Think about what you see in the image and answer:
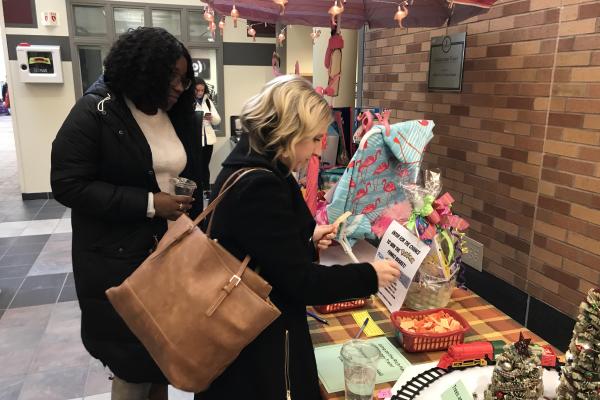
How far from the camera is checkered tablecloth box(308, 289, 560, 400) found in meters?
1.39

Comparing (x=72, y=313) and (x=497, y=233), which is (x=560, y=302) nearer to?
(x=497, y=233)

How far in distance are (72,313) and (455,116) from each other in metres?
2.94

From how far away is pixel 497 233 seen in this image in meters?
2.21

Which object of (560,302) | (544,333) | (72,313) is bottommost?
(72,313)

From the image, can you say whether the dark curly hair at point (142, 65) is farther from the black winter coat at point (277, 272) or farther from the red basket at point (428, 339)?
the red basket at point (428, 339)

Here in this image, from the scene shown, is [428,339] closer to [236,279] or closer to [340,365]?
[340,365]

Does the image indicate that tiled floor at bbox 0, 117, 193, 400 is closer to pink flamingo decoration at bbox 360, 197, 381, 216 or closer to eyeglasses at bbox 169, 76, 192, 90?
pink flamingo decoration at bbox 360, 197, 381, 216

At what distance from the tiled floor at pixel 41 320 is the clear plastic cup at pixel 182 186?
1.37 m

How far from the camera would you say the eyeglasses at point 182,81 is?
1.62m

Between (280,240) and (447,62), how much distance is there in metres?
1.82

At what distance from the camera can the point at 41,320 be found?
10.8ft

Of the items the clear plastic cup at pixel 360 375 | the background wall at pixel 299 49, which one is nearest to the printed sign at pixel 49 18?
the background wall at pixel 299 49

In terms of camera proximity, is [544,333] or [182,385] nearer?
[182,385]

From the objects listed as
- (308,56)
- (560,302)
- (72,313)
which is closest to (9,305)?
(72,313)
